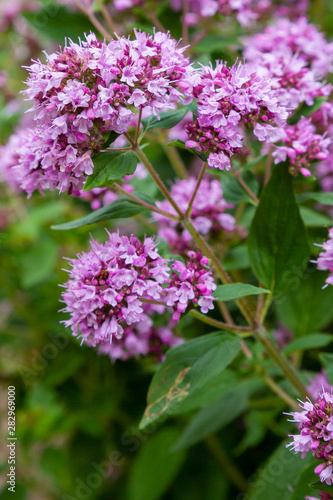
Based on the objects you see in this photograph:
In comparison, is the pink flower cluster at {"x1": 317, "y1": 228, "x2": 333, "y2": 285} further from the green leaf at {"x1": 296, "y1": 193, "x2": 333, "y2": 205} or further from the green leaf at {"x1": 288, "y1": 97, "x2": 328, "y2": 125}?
the green leaf at {"x1": 288, "y1": 97, "x2": 328, "y2": 125}

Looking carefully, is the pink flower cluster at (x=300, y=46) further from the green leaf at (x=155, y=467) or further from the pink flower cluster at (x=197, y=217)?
the green leaf at (x=155, y=467)

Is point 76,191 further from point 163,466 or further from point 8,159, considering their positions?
point 163,466

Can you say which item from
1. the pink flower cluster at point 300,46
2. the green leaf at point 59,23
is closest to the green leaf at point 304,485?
the pink flower cluster at point 300,46

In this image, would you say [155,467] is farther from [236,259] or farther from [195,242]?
[195,242]

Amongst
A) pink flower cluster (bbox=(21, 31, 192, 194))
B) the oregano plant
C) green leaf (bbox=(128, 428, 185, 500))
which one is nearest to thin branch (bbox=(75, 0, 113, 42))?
the oregano plant

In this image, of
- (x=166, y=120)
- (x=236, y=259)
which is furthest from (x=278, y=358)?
Answer: (x=166, y=120)

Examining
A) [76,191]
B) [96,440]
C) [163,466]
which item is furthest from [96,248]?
[96,440]
